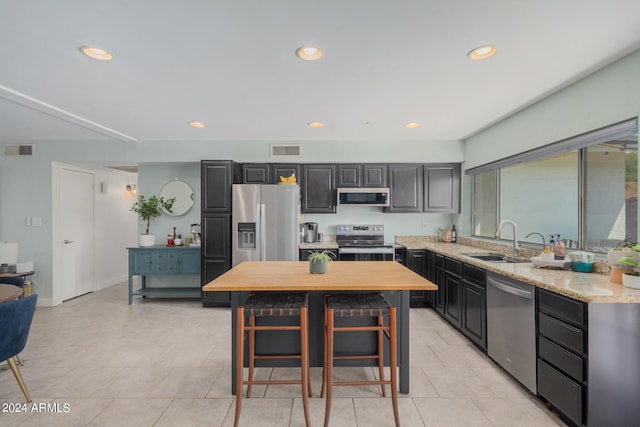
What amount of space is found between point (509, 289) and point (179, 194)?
4.77 meters

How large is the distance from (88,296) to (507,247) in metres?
6.31

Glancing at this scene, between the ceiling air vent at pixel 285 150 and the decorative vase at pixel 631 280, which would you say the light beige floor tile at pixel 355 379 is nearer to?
the decorative vase at pixel 631 280

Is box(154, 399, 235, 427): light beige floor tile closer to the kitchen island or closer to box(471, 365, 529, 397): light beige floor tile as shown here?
the kitchen island

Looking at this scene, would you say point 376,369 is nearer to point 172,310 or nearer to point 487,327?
point 487,327

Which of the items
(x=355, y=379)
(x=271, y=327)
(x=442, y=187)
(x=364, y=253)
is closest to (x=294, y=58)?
(x=271, y=327)

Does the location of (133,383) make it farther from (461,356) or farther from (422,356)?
(461,356)

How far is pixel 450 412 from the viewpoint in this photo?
2.11m

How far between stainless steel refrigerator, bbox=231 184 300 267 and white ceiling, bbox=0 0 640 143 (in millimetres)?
1045

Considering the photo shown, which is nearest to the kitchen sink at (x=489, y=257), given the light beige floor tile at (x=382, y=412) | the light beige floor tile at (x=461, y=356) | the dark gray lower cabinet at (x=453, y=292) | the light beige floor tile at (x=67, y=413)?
the dark gray lower cabinet at (x=453, y=292)

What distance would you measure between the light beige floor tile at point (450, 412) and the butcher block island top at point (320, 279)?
87 centimetres

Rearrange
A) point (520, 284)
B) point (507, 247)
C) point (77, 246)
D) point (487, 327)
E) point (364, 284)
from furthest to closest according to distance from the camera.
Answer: point (77, 246) < point (507, 247) < point (487, 327) < point (520, 284) < point (364, 284)

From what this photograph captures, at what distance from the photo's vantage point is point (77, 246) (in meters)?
5.08

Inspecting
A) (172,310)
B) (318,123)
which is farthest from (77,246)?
(318,123)

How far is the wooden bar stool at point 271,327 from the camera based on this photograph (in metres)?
1.93
